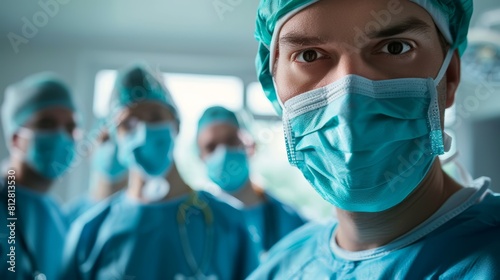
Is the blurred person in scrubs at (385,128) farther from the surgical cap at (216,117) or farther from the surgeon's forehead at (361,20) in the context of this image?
the surgical cap at (216,117)

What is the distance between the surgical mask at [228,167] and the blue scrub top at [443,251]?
1.69 meters

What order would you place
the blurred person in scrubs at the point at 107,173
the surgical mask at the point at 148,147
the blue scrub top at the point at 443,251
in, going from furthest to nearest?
the blurred person in scrubs at the point at 107,173 → the surgical mask at the point at 148,147 → the blue scrub top at the point at 443,251

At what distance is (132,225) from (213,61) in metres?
3.52

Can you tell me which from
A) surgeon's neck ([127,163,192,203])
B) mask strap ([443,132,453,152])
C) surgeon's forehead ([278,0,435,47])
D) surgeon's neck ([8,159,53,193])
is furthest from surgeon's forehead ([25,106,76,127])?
mask strap ([443,132,453,152])

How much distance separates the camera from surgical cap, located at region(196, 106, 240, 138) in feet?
9.57

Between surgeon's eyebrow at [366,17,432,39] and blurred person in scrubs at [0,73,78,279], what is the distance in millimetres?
1647

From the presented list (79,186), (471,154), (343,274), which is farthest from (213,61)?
(343,274)

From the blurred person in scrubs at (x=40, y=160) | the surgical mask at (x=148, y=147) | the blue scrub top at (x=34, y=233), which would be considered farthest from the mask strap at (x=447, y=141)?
the blurred person in scrubs at (x=40, y=160)

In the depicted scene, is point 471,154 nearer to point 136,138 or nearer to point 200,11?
point 200,11

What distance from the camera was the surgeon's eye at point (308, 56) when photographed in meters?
0.97

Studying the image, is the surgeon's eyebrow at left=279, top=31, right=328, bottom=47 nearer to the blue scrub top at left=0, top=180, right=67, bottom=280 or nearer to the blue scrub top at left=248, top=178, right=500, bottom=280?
the blue scrub top at left=248, top=178, right=500, bottom=280

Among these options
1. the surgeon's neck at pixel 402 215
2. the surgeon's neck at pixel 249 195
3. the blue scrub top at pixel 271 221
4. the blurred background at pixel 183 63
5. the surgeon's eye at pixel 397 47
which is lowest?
the blue scrub top at pixel 271 221

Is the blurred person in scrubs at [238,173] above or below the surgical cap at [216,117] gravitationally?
below

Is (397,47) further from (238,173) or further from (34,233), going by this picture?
(238,173)
